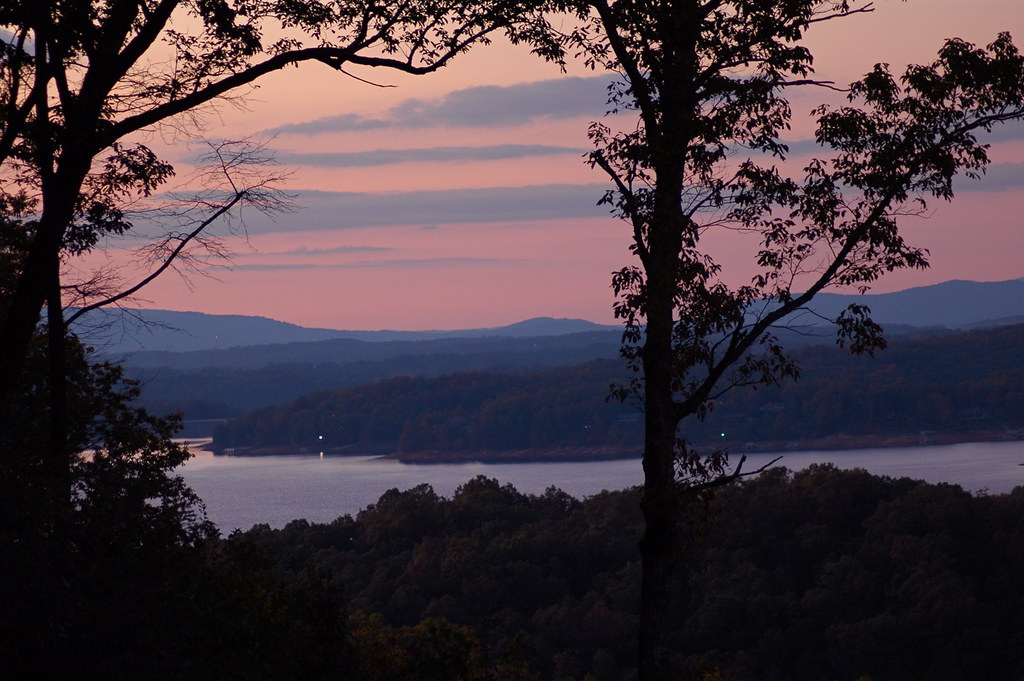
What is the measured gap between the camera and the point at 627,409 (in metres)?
118

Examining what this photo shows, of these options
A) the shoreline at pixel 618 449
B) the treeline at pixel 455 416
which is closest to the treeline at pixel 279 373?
the treeline at pixel 455 416

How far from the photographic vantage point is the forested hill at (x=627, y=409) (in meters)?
106

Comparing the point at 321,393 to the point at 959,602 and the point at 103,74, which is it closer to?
the point at 959,602

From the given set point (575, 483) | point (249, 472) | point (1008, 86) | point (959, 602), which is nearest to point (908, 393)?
point (575, 483)

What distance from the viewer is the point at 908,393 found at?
108 m

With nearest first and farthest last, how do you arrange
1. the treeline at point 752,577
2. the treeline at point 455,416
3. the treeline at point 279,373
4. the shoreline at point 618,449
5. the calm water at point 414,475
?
the treeline at point 752,577
the calm water at point 414,475
the shoreline at point 618,449
the treeline at point 455,416
the treeline at point 279,373

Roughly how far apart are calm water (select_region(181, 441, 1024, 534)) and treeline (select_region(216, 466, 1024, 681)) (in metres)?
28.0

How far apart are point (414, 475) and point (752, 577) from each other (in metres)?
71.4

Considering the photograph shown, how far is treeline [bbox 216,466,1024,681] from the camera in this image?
30.5 meters

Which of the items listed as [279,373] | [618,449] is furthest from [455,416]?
[279,373]

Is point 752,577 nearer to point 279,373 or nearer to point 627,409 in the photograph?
point 627,409

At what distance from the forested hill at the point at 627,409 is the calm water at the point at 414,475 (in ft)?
13.1

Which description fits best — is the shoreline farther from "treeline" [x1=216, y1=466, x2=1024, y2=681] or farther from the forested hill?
"treeline" [x1=216, y1=466, x2=1024, y2=681]

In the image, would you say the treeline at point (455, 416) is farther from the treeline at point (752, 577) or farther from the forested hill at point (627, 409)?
the treeline at point (752, 577)
